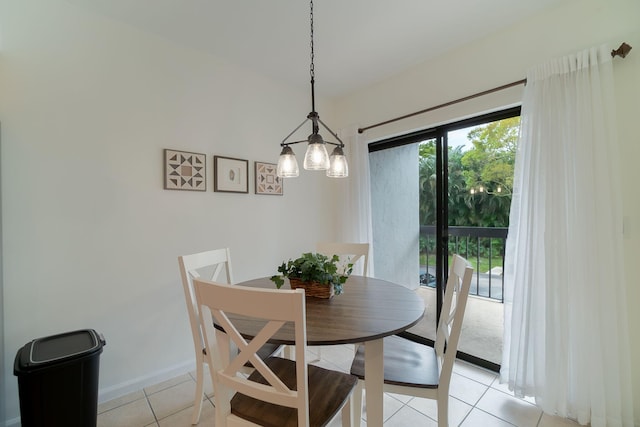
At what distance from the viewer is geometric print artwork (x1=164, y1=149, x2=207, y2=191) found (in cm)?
208

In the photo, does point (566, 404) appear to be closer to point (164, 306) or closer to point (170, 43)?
point (164, 306)

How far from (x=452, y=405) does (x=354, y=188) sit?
1.95 meters

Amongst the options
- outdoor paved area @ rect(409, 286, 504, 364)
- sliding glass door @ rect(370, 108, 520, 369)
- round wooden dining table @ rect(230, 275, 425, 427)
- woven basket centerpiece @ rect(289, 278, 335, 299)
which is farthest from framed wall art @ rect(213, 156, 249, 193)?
outdoor paved area @ rect(409, 286, 504, 364)

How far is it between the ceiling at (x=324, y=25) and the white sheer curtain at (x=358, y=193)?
76cm

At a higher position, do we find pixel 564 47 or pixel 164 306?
pixel 564 47

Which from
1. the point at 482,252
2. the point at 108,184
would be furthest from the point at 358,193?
A: the point at 108,184

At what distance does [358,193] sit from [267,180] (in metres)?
0.95

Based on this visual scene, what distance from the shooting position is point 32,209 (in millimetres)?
1622

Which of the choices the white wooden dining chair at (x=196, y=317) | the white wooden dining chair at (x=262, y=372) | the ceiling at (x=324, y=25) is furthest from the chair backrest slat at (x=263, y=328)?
the ceiling at (x=324, y=25)

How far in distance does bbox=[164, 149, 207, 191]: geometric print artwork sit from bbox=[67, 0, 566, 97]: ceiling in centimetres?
87

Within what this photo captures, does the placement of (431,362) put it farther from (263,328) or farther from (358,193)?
(358,193)

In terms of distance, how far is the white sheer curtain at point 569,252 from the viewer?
4.97ft

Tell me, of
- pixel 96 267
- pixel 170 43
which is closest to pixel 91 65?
pixel 170 43

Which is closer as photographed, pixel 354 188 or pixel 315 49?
pixel 315 49
